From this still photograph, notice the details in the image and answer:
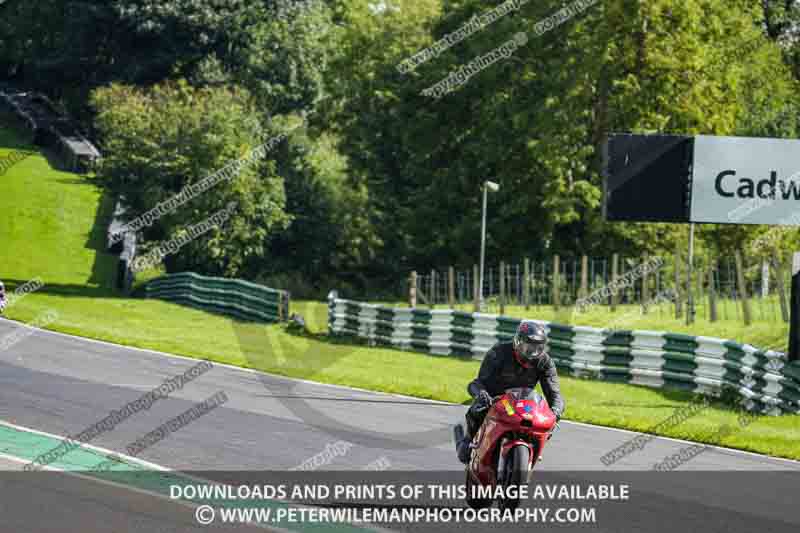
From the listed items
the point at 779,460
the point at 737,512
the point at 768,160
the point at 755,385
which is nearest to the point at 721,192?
the point at 768,160

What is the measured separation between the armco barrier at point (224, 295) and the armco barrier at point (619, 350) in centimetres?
373

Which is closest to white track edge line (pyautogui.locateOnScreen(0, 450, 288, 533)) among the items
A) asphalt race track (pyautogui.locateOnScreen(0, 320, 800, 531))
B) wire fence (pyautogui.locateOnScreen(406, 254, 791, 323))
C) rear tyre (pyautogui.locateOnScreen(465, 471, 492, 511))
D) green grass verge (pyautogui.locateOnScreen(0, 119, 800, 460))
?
asphalt race track (pyautogui.locateOnScreen(0, 320, 800, 531))

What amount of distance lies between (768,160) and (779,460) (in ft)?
43.1

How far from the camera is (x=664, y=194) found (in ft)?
95.4

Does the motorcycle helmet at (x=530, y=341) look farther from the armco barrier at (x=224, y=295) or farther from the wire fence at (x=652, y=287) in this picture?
the armco barrier at (x=224, y=295)

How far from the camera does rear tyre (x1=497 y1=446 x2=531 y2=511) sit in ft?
34.0

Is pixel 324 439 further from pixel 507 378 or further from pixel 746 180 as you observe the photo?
pixel 746 180

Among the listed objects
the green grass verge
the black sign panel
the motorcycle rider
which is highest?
the black sign panel

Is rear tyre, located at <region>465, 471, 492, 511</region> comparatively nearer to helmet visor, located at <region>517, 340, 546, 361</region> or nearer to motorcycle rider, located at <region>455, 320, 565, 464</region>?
motorcycle rider, located at <region>455, 320, 565, 464</region>

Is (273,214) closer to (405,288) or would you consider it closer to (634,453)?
(405,288)

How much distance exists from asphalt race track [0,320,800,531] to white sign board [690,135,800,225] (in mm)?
10554

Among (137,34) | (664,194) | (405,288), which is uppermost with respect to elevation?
(137,34)

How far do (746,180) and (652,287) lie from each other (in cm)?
1961

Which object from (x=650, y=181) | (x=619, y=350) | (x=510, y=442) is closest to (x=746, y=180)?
(x=650, y=181)
